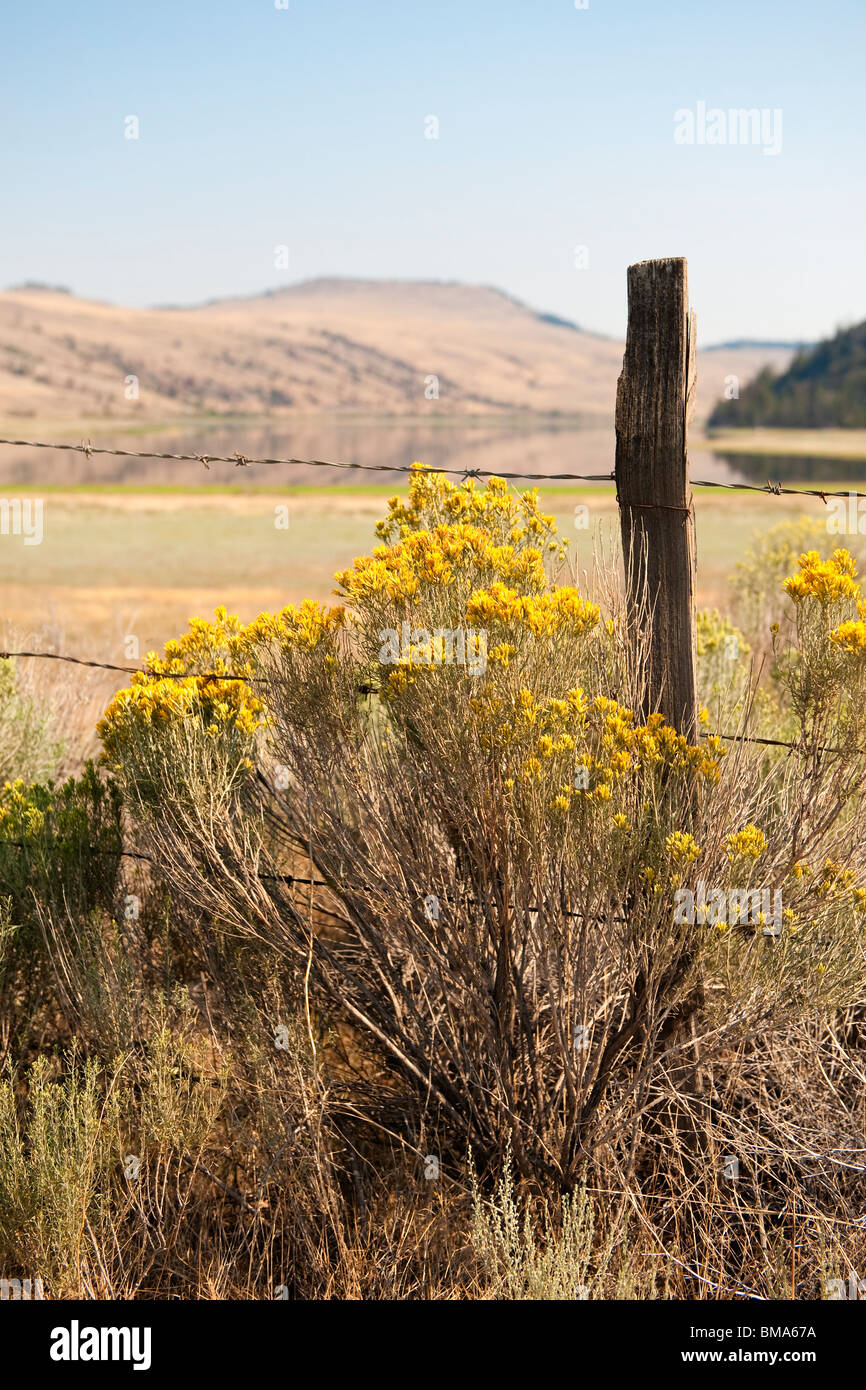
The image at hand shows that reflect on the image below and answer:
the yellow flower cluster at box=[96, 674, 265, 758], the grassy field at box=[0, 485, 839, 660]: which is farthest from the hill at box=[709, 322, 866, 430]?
the yellow flower cluster at box=[96, 674, 265, 758]

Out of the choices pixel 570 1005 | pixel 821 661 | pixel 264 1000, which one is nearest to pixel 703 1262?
pixel 570 1005

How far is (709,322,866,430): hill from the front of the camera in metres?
130

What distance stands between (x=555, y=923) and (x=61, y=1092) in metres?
1.53

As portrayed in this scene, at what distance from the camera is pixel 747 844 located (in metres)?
2.83

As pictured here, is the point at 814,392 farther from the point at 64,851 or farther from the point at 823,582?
the point at 64,851

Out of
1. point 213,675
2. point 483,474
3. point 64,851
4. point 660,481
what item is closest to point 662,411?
point 660,481

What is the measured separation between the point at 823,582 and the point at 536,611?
83 cm

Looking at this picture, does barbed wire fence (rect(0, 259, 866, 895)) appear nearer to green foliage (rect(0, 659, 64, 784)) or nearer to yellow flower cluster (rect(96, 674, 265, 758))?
yellow flower cluster (rect(96, 674, 265, 758))

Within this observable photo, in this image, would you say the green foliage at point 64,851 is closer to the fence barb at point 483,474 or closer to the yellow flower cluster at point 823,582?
the fence barb at point 483,474

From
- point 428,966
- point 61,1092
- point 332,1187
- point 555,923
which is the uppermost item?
point 555,923

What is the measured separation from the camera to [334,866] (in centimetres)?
348
